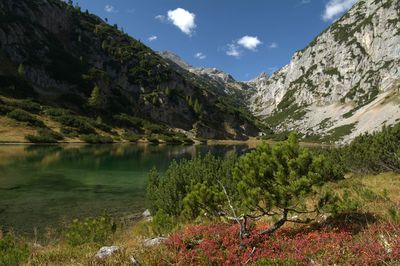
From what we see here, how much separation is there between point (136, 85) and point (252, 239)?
190 meters

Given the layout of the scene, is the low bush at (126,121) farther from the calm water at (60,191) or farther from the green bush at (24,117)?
the calm water at (60,191)

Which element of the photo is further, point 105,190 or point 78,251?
point 105,190

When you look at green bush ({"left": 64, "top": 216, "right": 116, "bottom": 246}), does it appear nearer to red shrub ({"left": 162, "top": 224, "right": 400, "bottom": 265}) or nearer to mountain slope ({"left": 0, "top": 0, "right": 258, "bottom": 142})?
red shrub ({"left": 162, "top": 224, "right": 400, "bottom": 265})

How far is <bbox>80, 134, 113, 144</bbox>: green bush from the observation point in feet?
355

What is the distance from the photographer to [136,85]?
194 m

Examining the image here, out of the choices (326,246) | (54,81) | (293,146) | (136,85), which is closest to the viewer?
Result: (326,246)

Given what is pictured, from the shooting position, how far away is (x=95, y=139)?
10962 centimetres

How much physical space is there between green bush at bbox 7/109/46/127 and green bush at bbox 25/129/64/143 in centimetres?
601

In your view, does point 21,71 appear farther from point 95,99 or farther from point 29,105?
point 95,99

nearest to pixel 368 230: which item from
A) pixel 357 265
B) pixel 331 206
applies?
pixel 331 206

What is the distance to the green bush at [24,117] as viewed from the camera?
4045 inches

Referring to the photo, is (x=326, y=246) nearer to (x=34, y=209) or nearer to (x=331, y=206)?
(x=331, y=206)

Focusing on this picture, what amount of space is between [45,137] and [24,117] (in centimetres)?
1358

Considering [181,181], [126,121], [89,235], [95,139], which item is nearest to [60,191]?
[181,181]
